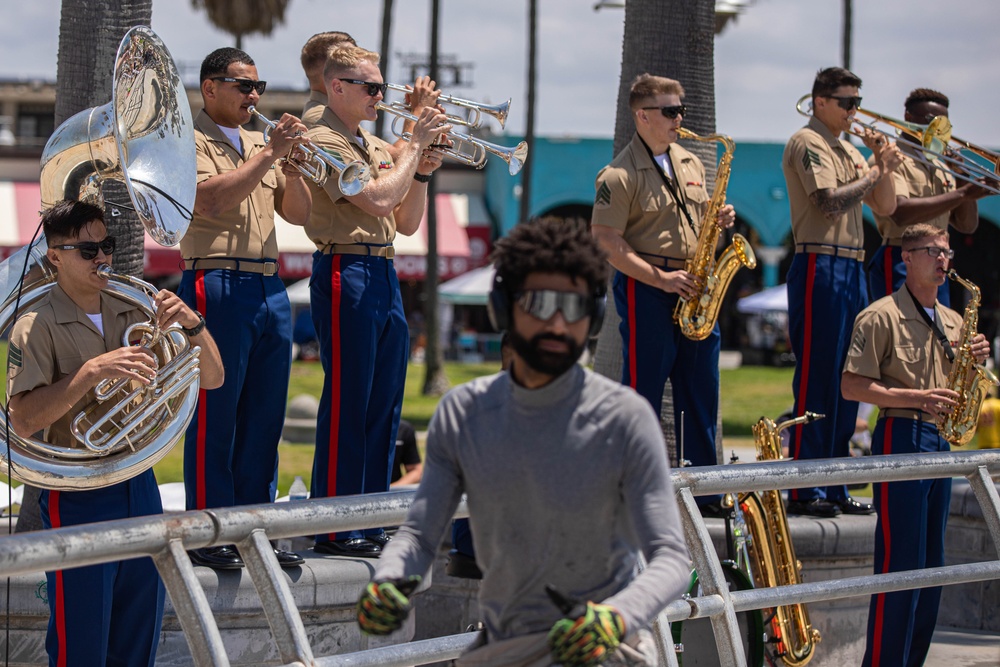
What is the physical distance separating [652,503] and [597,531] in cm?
14

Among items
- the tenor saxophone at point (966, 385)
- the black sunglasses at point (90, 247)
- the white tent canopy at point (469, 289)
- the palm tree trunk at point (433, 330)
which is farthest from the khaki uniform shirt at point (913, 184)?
the white tent canopy at point (469, 289)

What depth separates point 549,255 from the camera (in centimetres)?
288

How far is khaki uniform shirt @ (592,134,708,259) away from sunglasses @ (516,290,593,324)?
3.26 m

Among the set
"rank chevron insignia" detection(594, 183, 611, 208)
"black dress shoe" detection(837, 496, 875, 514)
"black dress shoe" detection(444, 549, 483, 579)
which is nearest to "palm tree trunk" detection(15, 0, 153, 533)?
"black dress shoe" detection(444, 549, 483, 579)

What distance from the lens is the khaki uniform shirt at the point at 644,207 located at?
6.10m

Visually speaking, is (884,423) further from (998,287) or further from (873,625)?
(998,287)

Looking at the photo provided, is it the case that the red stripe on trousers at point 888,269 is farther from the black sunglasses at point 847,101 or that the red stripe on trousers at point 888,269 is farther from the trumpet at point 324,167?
the trumpet at point 324,167

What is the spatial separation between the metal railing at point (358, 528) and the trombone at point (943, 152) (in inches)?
95.8

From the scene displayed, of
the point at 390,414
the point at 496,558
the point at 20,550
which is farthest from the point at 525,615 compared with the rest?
the point at 390,414

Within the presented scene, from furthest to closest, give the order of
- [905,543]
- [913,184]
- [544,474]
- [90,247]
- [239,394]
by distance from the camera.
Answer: [913,184] < [905,543] < [239,394] < [90,247] < [544,474]

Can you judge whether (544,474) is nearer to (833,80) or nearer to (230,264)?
(230,264)

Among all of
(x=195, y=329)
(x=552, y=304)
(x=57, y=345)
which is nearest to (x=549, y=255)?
(x=552, y=304)

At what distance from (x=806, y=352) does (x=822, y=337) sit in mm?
115

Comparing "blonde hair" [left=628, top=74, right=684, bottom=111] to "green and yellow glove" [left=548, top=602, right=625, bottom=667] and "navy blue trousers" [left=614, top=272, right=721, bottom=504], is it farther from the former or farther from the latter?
"green and yellow glove" [left=548, top=602, right=625, bottom=667]
